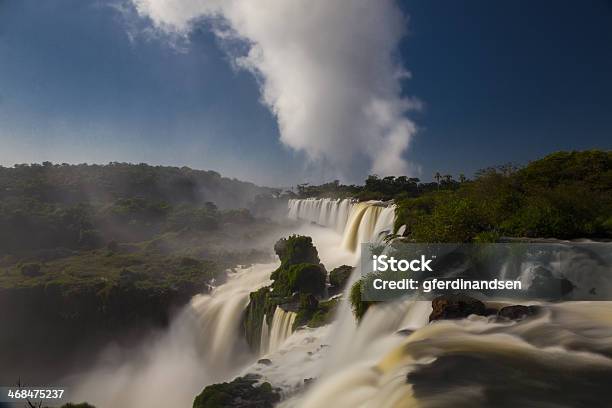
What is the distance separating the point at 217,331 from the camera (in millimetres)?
28375

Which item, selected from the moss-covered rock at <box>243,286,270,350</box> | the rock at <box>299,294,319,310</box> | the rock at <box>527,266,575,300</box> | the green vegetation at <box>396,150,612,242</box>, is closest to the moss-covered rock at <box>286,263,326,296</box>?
the moss-covered rock at <box>243,286,270,350</box>

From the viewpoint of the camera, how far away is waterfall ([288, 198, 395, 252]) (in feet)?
100

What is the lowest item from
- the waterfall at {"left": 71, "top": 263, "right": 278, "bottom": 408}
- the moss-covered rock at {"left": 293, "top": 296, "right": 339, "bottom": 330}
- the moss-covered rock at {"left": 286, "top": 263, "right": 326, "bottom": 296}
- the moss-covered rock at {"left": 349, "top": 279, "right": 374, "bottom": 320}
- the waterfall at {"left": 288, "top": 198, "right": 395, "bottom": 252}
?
the waterfall at {"left": 71, "top": 263, "right": 278, "bottom": 408}

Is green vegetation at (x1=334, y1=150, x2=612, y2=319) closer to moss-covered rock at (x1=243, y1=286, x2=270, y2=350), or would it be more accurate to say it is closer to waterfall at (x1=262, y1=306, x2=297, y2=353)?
waterfall at (x1=262, y1=306, x2=297, y2=353)

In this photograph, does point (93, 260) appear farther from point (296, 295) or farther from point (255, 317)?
point (296, 295)

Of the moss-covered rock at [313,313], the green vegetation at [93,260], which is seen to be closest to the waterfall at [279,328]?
the moss-covered rock at [313,313]

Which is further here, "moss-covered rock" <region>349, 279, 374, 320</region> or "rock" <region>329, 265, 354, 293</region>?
"rock" <region>329, 265, 354, 293</region>

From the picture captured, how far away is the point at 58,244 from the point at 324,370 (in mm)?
60389

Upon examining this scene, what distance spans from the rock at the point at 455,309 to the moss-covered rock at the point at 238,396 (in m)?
5.50

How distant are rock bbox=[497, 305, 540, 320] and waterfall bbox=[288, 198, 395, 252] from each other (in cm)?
1437

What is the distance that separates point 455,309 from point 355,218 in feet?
87.2

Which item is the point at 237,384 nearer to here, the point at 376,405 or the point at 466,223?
the point at 376,405

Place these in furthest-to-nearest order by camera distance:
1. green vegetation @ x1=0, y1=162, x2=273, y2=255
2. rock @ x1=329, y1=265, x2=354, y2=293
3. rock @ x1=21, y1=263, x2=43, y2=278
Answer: green vegetation @ x1=0, y1=162, x2=273, y2=255, rock @ x1=21, y1=263, x2=43, y2=278, rock @ x1=329, y1=265, x2=354, y2=293

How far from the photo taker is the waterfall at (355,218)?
30.6m
